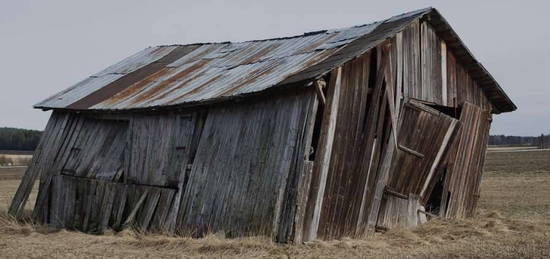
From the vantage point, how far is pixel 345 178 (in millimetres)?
12844

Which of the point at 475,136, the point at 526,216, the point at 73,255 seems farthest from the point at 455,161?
the point at 73,255

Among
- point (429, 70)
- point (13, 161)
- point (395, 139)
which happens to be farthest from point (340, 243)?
point (13, 161)

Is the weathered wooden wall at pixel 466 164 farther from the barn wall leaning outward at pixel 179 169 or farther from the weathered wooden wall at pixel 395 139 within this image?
the barn wall leaning outward at pixel 179 169

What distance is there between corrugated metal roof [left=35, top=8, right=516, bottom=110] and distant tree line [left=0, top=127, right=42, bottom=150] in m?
65.6

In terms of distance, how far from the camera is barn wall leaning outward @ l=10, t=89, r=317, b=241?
40.1ft

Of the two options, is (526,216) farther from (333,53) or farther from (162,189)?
(162,189)

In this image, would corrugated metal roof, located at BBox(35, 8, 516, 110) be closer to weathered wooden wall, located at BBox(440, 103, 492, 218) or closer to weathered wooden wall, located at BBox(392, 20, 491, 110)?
weathered wooden wall, located at BBox(392, 20, 491, 110)

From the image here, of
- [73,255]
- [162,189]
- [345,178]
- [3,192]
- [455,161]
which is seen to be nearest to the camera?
[73,255]

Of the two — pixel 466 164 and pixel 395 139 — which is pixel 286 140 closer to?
pixel 395 139

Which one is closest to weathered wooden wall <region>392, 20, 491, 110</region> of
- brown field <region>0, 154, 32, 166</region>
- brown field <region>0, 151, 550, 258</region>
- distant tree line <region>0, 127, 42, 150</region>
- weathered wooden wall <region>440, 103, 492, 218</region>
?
weathered wooden wall <region>440, 103, 492, 218</region>

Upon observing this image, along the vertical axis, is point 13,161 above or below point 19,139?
below

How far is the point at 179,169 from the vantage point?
14406mm

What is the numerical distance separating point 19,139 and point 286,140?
77882 millimetres

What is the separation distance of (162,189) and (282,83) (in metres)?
4.02
